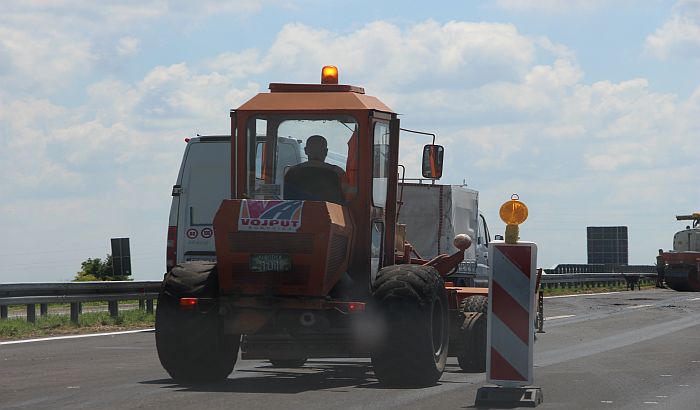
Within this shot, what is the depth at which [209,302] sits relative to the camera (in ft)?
36.8

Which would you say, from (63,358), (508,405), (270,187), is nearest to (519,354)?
(508,405)

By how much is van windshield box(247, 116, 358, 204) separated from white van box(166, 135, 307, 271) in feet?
22.5

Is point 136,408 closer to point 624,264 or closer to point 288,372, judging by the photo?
point 288,372

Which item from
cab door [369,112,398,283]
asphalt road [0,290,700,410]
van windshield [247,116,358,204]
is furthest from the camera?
cab door [369,112,398,283]

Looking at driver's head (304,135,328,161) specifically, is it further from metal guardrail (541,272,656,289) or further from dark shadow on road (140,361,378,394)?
metal guardrail (541,272,656,289)

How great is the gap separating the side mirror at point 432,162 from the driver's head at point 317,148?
41.3 inches

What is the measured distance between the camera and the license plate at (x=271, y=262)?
1104cm

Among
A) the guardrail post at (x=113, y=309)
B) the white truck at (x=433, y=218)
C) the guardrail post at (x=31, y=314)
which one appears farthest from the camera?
the white truck at (x=433, y=218)

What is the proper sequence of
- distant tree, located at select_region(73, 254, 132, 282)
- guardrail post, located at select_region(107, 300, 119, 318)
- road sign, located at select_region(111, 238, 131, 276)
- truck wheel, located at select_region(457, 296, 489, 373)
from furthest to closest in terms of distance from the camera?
distant tree, located at select_region(73, 254, 132, 282) → road sign, located at select_region(111, 238, 131, 276) → guardrail post, located at select_region(107, 300, 119, 318) → truck wheel, located at select_region(457, 296, 489, 373)

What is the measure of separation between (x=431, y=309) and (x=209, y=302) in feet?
6.40

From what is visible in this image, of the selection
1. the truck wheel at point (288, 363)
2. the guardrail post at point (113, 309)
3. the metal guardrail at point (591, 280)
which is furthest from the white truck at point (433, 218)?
the metal guardrail at point (591, 280)

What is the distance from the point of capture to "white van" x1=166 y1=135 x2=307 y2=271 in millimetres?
19281

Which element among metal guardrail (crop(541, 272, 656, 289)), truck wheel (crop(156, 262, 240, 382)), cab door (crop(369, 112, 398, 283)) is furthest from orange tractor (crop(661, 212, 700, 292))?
truck wheel (crop(156, 262, 240, 382))

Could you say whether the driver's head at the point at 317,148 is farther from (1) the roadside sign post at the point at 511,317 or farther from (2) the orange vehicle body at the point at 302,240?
(1) the roadside sign post at the point at 511,317
